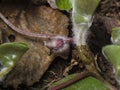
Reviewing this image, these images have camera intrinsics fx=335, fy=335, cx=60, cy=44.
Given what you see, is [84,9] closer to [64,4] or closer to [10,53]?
[64,4]

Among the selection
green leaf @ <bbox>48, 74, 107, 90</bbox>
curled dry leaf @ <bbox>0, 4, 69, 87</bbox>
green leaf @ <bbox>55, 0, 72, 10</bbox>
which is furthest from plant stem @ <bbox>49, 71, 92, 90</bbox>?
green leaf @ <bbox>55, 0, 72, 10</bbox>

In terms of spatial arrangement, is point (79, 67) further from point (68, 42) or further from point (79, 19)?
point (79, 19)

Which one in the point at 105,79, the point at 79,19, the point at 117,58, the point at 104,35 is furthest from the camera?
the point at 104,35

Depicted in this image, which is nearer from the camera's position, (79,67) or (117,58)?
(117,58)

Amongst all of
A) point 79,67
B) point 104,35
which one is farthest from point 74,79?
point 104,35

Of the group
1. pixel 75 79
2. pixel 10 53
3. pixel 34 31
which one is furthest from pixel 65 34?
pixel 10 53

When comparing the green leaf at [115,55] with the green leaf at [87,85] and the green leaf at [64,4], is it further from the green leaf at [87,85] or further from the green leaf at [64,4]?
the green leaf at [64,4]
